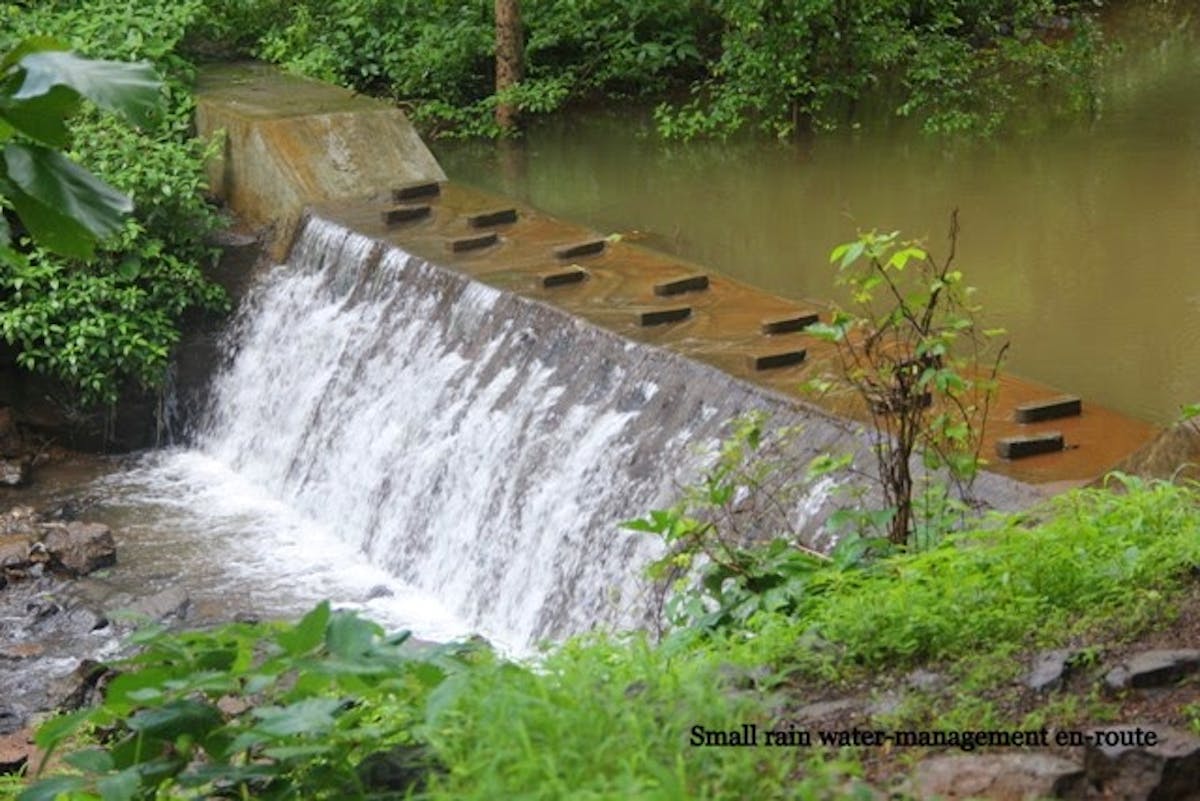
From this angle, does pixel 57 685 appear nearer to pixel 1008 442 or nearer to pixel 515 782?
pixel 1008 442

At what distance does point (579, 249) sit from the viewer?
34.5 ft

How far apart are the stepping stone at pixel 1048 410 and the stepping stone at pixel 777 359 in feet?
3.51

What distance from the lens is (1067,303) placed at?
10680mm

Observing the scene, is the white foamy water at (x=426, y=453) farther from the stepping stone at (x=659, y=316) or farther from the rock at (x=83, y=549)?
the rock at (x=83, y=549)

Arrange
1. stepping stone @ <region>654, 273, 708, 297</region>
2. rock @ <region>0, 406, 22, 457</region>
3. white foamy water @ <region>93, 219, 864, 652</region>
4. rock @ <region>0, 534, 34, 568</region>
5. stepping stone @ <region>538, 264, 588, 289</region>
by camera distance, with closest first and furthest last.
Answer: white foamy water @ <region>93, 219, 864, 652</region> → stepping stone @ <region>654, 273, 708, 297</region> → rock @ <region>0, 534, 34, 568</region> → stepping stone @ <region>538, 264, 588, 289</region> → rock @ <region>0, 406, 22, 457</region>

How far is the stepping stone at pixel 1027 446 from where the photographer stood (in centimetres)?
707

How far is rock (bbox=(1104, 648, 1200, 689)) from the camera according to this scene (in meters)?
3.92

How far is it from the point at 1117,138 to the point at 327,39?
20.5 ft

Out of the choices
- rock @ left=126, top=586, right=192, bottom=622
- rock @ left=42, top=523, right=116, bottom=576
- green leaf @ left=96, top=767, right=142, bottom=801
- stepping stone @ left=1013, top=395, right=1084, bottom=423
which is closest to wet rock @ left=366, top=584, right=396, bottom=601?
rock @ left=126, top=586, right=192, bottom=622

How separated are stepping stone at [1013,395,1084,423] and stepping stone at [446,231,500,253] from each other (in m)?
4.10

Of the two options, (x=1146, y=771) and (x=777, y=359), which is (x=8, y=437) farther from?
(x=1146, y=771)

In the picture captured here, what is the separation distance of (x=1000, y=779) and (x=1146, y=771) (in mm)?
261

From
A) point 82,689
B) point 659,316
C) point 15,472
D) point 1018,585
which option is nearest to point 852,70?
point 659,316

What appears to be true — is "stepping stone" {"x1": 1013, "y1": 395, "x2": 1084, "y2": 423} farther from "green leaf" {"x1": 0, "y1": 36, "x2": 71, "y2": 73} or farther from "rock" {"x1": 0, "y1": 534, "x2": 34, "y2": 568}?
"green leaf" {"x1": 0, "y1": 36, "x2": 71, "y2": 73}
